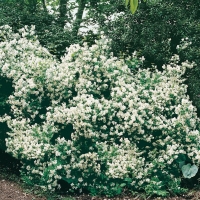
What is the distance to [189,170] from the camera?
287 inches

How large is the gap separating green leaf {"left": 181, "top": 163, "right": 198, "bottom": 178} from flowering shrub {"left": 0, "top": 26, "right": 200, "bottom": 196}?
17cm

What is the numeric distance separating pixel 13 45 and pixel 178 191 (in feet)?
14.7

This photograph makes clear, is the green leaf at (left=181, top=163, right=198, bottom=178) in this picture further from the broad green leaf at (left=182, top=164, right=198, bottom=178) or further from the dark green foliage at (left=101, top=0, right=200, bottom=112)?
→ the dark green foliage at (left=101, top=0, right=200, bottom=112)

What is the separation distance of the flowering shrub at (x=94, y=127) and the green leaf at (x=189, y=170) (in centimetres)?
17

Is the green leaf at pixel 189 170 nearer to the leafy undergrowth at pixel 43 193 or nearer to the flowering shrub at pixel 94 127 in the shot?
the flowering shrub at pixel 94 127

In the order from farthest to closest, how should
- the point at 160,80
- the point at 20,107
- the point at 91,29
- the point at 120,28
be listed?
the point at 91,29 → the point at 120,28 → the point at 160,80 → the point at 20,107

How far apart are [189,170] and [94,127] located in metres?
1.93

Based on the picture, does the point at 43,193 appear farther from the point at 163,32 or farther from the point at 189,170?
the point at 163,32

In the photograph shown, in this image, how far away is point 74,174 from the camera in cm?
706

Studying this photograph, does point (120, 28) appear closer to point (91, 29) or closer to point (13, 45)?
point (91, 29)

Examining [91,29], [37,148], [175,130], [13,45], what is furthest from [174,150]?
[91,29]

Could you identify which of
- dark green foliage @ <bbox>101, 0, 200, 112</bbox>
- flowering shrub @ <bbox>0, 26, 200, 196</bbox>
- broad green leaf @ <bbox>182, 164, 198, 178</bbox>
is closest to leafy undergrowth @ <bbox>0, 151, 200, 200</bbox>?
flowering shrub @ <bbox>0, 26, 200, 196</bbox>

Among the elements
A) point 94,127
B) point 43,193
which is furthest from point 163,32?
point 43,193

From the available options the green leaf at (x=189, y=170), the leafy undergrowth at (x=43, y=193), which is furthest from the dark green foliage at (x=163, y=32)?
the leafy undergrowth at (x=43, y=193)
